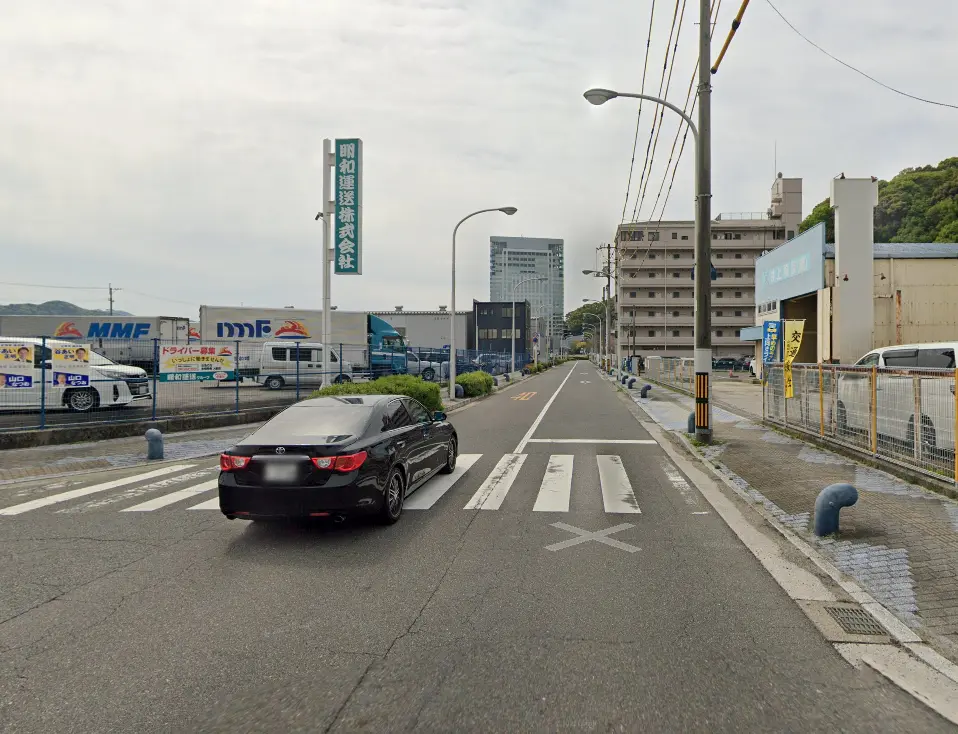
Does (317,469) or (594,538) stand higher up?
(317,469)

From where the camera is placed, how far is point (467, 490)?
8977 millimetres

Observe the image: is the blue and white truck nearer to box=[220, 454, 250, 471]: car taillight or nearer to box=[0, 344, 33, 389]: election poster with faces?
box=[0, 344, 33, 389]: election poster with faces

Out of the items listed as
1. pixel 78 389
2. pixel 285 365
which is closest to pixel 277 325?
pixel 285 365

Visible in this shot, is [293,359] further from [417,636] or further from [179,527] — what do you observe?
[417,636]

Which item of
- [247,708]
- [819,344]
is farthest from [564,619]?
[819,344]

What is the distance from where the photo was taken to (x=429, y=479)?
31.3 ft

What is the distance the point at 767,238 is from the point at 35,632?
95.3 m

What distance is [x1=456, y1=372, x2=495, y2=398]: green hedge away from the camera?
28641 millimetres

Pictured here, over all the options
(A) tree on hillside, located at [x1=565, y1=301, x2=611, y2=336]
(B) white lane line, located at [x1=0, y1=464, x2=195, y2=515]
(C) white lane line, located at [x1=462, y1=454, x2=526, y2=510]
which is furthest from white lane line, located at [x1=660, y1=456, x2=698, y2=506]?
(A) tree on hillside, located at [x1=565, y1=301, x2=611, y2=336]

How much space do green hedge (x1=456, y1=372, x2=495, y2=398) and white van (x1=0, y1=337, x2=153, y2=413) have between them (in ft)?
47.6

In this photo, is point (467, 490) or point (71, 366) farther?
point (71, 366)

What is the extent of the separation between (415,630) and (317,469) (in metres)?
2.53

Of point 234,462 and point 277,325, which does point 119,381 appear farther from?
point 277,325

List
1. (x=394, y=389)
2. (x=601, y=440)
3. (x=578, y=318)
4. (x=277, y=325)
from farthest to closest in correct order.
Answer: (x=578, y=318), (x=277, y=325), (x=394, y=389), (x=601, y=440)
